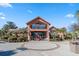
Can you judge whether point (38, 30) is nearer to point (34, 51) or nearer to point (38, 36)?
point (38, 36)

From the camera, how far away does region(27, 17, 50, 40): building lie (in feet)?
18.7

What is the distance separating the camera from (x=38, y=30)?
5715 mm

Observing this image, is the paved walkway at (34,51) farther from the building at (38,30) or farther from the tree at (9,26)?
the tree at (9,26)

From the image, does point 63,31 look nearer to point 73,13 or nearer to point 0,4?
point 73,13

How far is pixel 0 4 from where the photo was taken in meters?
5.62

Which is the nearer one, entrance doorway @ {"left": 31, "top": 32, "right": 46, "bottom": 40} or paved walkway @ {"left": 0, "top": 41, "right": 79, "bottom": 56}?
paved walkway @ {"left": 0, "top": 41, "right": 79, "bottom": 56}

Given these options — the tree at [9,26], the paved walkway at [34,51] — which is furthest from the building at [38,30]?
the tree at [9,26]

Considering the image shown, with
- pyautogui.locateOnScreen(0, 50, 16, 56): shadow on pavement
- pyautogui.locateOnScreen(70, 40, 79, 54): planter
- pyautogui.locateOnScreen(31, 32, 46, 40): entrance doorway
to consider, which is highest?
pyautogui.locateOnScreen(31, 32, 46, 40): entrance doorway

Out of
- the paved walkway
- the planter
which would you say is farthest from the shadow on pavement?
the planter

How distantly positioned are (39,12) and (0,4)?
2.47 feet

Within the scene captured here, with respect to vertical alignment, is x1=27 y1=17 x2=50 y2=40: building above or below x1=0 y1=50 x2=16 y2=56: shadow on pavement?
above

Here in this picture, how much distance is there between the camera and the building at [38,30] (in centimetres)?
569

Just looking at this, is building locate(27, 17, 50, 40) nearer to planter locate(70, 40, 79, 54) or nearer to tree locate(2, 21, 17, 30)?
tree locate(2, 21, 17, 30)

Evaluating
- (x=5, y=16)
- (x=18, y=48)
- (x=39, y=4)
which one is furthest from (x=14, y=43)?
(x=39, y=4)
